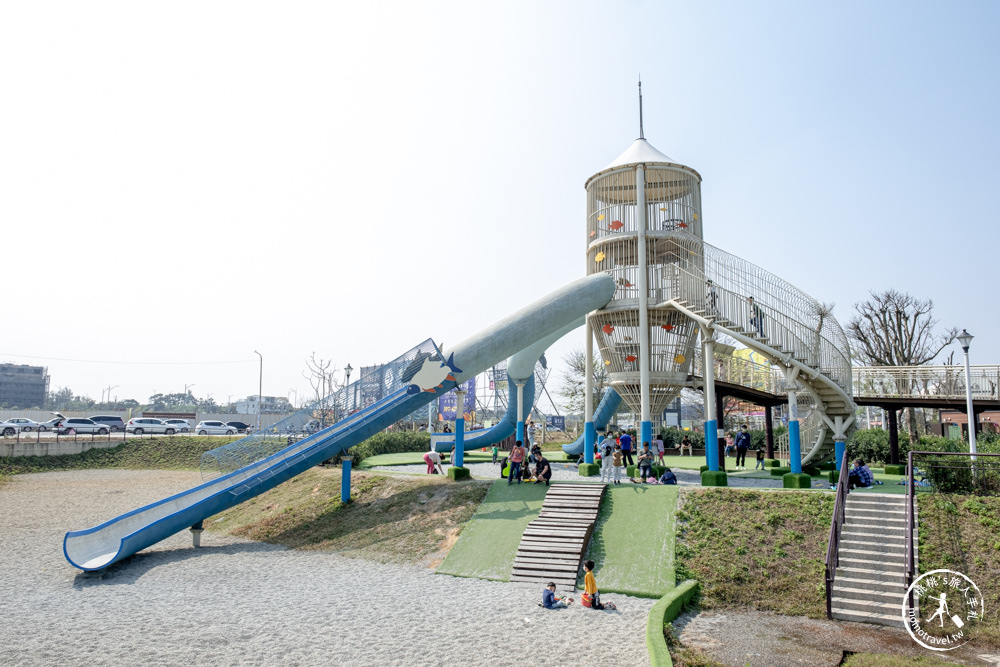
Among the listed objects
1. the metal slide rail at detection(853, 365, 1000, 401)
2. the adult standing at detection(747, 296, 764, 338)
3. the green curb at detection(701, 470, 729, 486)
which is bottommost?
the green curb at detection(701, 470, 729, 486)

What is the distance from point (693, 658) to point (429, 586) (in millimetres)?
6128

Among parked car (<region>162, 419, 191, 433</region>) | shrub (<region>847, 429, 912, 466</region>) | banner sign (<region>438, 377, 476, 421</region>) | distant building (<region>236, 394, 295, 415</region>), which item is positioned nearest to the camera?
shrub (<region>847, 429, 912, 466</region>)

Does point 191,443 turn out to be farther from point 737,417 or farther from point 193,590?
point 737,417

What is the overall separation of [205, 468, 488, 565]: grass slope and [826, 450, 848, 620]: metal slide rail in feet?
28.7

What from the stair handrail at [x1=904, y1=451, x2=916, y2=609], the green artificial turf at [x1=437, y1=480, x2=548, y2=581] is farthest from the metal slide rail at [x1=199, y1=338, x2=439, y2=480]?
the stair handrail at [x1=904, y1=451, x2=916, y2=609]

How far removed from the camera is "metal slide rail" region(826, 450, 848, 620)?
11.7m

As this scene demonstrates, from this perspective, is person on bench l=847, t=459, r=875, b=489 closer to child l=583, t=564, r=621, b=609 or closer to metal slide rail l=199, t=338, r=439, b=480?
child l=583, t=564, r=621, b=609

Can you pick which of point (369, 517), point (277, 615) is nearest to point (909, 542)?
point (277, 615)

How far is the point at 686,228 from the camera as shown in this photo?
25.1 metres

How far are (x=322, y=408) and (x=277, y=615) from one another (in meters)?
11.9

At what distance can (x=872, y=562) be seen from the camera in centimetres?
1246

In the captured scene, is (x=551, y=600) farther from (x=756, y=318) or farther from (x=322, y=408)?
(x=322, y=408)

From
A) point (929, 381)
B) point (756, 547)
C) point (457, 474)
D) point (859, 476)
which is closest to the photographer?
point (756, 547)

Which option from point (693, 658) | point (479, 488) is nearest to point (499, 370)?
point (479, 488)
